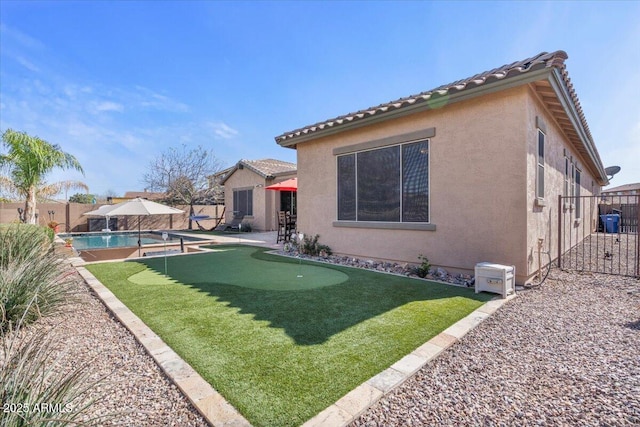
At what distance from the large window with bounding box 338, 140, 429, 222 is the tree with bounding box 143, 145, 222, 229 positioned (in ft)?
65.8

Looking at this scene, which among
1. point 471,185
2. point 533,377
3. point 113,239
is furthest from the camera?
point 113,239

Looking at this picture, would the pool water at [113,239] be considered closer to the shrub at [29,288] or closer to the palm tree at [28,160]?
the palm tree at [28,160]

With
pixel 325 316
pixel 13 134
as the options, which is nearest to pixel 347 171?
pixel 325 316

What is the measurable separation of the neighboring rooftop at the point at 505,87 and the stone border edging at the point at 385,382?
472cm

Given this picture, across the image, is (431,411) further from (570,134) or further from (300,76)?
(300,76)

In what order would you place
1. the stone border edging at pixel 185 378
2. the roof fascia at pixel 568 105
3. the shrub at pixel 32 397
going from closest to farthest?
the shrub at pixel 32 397 < the stone border edging at pixel 185 378 < the roof fascia at pixel 568 105

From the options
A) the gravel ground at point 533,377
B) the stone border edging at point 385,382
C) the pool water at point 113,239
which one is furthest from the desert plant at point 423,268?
the pool water at point 113,239

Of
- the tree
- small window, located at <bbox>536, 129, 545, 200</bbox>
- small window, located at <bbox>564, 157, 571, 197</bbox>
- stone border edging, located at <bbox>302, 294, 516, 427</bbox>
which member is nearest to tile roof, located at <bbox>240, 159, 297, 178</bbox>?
the tree

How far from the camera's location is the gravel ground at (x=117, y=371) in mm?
2398

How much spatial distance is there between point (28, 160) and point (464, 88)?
19656mm

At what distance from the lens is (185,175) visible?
26328mm

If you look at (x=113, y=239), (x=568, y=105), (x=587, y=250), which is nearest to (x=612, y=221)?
(x=587, y=250)

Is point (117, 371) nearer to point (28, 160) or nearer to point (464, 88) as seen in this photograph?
point (464, 88)

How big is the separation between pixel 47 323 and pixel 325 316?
4.05 m
